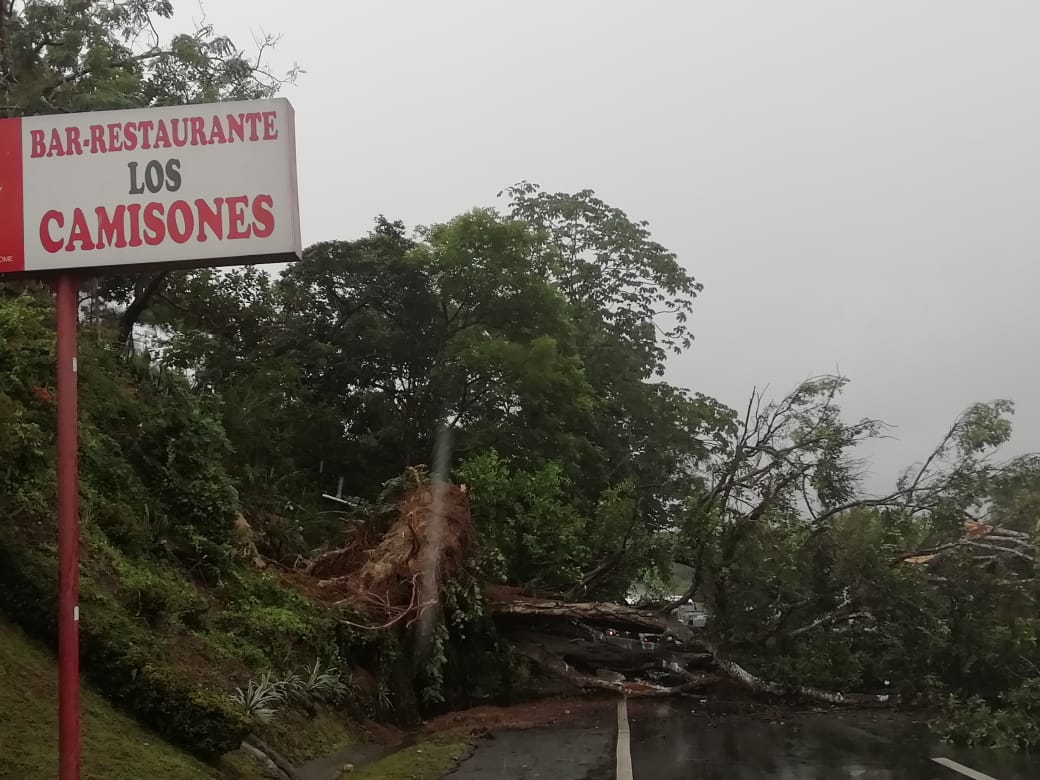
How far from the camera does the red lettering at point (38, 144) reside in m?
6.06

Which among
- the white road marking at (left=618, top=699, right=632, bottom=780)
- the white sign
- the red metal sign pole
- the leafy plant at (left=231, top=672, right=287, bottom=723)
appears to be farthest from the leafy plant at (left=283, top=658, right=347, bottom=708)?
the white sign

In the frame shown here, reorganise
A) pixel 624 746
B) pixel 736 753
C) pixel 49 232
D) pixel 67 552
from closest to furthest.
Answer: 1. pixel 67 552
2. pixel 49 232
3. pixel 736 753
4. pixel 624 746

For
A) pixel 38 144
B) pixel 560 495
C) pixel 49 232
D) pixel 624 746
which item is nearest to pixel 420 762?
pixel 624 746

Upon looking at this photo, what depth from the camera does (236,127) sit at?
20.1 ft

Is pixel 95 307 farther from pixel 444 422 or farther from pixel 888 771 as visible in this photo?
pixel 888 771

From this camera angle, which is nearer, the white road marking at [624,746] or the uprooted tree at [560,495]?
the white road marking at [624,746]

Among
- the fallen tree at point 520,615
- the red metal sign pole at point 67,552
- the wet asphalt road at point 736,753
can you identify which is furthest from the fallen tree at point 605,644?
the red metal sign pole at point 67,552

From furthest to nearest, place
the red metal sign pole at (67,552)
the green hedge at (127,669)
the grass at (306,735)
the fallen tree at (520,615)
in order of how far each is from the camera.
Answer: the fallen tree at (520,615) < the grass at (306,735) < the green hedge at (127,669) < the red metal sign pole at (67,552)

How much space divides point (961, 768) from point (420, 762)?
540 centimetres

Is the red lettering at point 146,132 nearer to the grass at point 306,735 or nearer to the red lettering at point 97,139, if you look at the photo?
the red lettering at point 97,139

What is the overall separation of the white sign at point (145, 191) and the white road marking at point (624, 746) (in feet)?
19.4

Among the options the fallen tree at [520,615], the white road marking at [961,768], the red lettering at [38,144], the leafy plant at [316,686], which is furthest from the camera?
the fallen tree at [520,615]

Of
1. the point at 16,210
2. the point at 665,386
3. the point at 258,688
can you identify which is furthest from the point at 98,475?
the point at 665,386

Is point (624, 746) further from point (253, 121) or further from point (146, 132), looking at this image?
point (146, 132)
